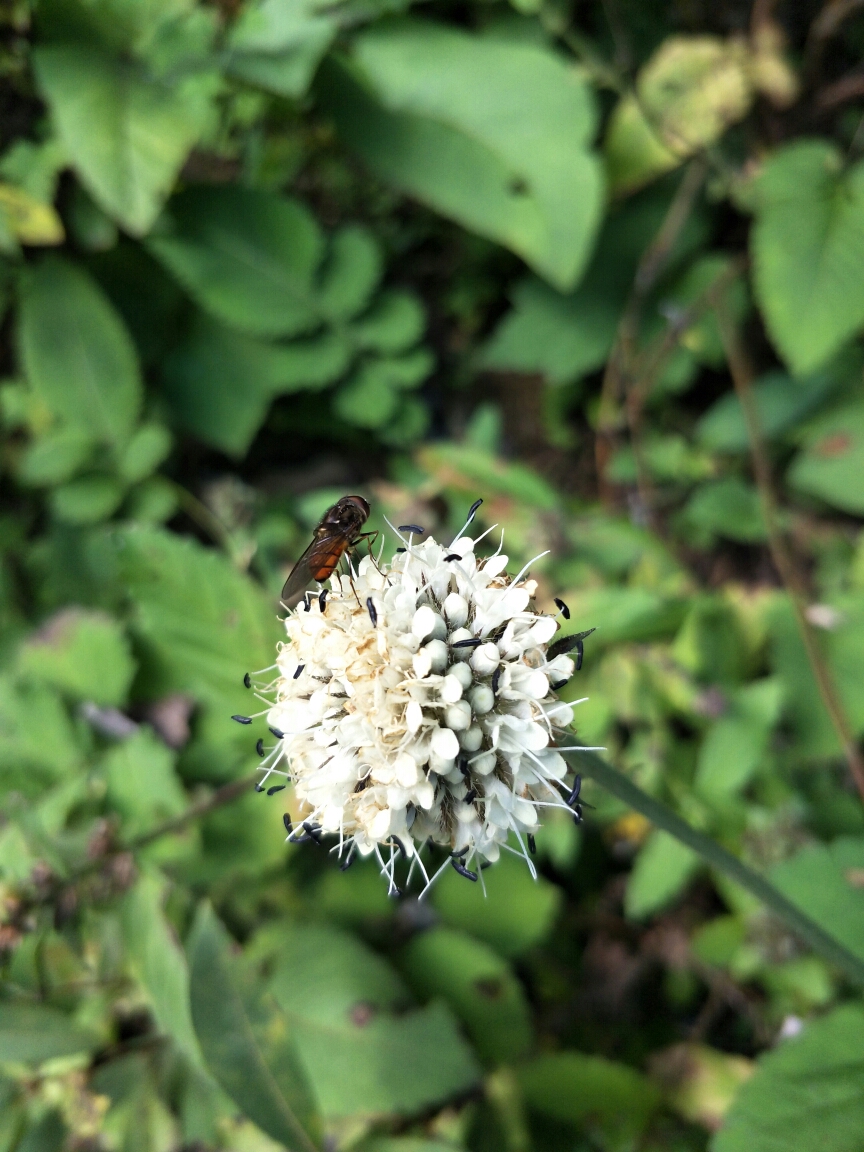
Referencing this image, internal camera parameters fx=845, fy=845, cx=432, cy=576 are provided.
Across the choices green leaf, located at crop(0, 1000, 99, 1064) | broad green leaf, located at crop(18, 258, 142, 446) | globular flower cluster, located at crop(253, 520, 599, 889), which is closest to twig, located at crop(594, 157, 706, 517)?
broad green leaf, located at crop(18, 258, 142, 446)


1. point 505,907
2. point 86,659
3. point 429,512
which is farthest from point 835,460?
point 86,659

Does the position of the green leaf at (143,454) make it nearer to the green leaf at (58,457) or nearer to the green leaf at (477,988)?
the green leaf at (58,457)

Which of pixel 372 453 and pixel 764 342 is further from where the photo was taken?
pixel 372 453

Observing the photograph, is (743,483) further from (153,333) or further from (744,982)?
(153,333)

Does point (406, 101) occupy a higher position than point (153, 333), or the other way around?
point (406, 101)

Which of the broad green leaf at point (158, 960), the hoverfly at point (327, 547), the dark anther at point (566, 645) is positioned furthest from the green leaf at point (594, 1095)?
the hoverfly at point (327, 547)

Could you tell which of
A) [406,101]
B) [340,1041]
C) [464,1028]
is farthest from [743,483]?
[340,1041]
